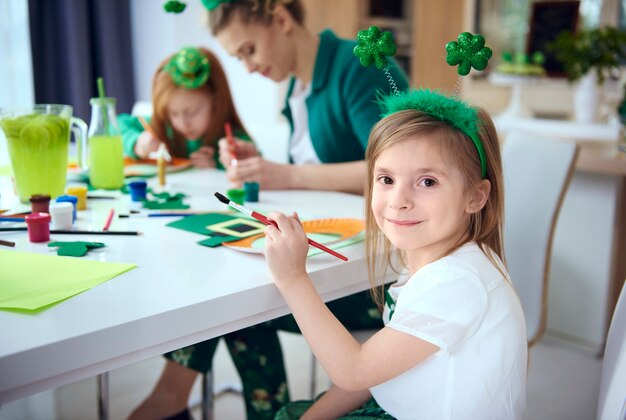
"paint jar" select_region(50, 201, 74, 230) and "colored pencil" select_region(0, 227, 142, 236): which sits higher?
"paint jar" select_region(50, 201, 74, 230)

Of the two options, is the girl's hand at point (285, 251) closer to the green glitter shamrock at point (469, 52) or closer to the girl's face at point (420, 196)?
the girl's face at point (420, 196)

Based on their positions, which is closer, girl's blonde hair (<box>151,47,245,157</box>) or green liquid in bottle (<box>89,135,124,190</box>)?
green liquid in bottle (<box>89,135,124,190</box>)

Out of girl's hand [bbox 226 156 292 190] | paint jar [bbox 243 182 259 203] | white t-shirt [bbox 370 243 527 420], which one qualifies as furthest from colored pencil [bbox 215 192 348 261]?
girl's hand [bbox 226 156 292 190]

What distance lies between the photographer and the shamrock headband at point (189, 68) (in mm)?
1906

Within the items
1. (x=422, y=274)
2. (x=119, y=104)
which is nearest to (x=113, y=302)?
(x=422, y=274)

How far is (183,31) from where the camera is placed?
3.68m

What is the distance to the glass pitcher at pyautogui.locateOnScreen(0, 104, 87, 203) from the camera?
4.33ft

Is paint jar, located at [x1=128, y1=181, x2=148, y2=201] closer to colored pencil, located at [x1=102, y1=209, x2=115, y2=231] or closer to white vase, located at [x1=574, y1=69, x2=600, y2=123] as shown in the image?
colored pencil, located at [x1=102, y1=209, x2=115, y2=231]

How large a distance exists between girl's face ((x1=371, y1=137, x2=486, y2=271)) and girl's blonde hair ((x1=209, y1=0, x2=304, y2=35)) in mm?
897

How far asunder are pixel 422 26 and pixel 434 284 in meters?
3.91

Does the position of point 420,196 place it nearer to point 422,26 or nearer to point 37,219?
point 37,219

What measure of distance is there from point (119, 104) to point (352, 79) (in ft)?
7.54

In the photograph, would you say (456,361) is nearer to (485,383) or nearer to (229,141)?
(485,383)

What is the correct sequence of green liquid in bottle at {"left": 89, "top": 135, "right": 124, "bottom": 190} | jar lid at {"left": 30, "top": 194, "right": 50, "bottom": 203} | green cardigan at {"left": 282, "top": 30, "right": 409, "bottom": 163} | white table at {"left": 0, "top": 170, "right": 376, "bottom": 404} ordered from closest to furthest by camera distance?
white table at {"left": 0, "top": 170, "right": 376, "bottom": 404} < jar lid at {"left": 30, "top": 194, "right": 50, "bottom": 203} < green liquid in bottle at {"left": 89, "top": 135, "right": 124, "bottom": 190} < green cardigan at {"left": 282, "top": 30, "right": 409, "bottom": 163}
